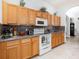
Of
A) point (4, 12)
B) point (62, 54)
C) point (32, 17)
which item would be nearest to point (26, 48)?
point (4, 12)

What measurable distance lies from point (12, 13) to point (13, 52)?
1.38m

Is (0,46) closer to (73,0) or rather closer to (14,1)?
(14,1)

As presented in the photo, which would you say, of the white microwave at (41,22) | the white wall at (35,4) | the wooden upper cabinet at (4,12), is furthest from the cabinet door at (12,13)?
the white microwave at (41,22)

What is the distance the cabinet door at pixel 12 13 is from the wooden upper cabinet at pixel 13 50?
85 centimetres

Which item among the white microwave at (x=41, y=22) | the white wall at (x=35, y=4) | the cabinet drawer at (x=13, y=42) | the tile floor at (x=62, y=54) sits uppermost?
the white wall at (x=35, y=4)

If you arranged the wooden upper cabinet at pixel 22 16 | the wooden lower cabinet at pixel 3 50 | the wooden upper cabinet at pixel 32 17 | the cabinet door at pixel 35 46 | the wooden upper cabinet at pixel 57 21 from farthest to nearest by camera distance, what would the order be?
the wooden upper cabinet at pixel 57 21 < the wooden upper cabinet at pixel 32 17 < the cabinet door at pixel 35 46 < the wooden upper cabinet at pixel 22 16 < the wooden lower cabinet at pixel 3 50

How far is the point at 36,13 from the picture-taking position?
6.18m

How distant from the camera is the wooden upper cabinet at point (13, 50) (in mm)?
3746

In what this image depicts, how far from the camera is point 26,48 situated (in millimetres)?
4754

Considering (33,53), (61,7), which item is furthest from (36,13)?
(61,7)

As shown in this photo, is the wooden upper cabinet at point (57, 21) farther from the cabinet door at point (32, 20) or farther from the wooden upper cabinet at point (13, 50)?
the wooden upper cabinet at point (13, 50)

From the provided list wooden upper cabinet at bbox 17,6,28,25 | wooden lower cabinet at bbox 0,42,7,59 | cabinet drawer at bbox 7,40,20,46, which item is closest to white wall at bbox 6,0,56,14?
wooden upper cabinet at bbox 17,6,28,25

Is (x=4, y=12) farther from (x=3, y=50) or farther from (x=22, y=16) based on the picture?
(x=3, y=50)

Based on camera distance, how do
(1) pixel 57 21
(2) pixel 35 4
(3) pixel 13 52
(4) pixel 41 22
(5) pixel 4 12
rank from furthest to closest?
(1) pixel 57 21 < (2) pixel 35 4 < (4) pixel 41 22 < (5) pixel 4 12 < (3) pixel 13 52
